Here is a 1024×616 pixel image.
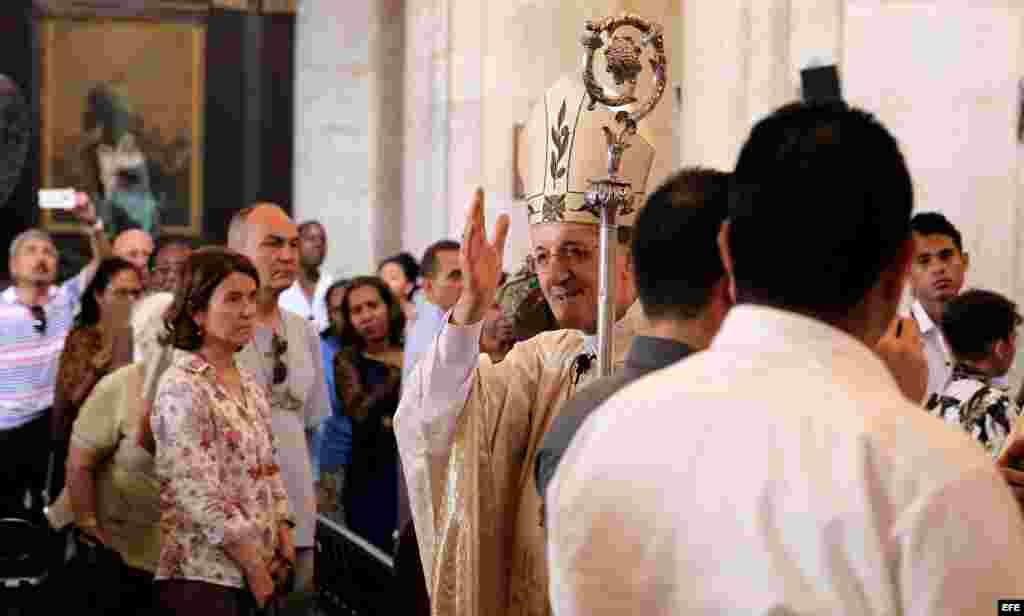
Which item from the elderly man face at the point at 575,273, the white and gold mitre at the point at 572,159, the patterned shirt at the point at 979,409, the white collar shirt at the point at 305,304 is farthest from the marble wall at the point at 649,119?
the elderly man face at the point at 575,273

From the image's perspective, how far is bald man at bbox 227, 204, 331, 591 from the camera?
6105 mm

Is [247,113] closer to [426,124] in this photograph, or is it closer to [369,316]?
[426,124]

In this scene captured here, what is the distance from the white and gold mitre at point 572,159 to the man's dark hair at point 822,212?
1.91 m

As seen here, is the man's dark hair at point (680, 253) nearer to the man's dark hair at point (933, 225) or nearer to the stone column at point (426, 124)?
the man's dark hair at point (933, 225)

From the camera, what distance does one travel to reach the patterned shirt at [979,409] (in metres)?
4.34

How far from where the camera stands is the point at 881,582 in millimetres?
1712

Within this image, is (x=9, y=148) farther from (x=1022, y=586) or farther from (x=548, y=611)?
(x=1022, y=586)

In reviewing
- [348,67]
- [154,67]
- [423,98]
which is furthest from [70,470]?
[154,67]

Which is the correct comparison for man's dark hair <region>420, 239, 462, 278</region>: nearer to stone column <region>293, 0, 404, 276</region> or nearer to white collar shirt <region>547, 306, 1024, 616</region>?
white collar shirt <region>547, 306, 1024, 616</region>

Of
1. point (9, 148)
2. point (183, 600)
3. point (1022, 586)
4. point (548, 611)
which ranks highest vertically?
point (9, 148)

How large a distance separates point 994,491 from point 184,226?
16940 millimetres

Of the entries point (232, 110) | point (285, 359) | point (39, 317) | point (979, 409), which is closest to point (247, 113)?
point (232, 110)

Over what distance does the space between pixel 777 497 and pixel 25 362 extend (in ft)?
23.5

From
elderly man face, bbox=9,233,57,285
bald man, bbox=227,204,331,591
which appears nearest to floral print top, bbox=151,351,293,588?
bald man, bbox=227,204,331,591
